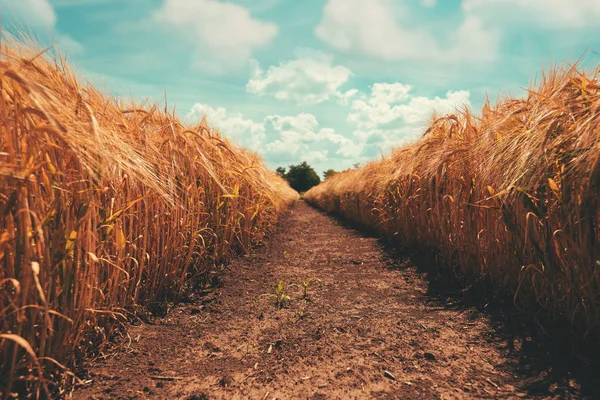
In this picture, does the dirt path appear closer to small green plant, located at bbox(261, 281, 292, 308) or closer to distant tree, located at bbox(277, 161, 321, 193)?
small green plant, located at bbox(261, 281, 292, 308)

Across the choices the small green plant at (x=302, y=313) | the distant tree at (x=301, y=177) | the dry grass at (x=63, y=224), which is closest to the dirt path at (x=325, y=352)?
the small green plant at (x=302, y=313)

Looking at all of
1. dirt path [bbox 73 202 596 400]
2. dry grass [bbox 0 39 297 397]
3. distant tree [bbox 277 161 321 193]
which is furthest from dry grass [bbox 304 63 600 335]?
distant tree [bbox 277 161 321 193]

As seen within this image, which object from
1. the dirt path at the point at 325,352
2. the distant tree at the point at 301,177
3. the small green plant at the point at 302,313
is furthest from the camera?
the distant tree at the point at 301,177

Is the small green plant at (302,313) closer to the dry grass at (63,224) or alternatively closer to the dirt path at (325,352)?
the dirt path at (325,352)

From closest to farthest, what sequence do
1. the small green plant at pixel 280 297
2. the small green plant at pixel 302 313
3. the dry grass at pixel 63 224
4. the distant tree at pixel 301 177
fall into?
the dry grass at pixel 63 224
the small green plant at pixel 302 313
the small green plant at pixel 280 297
the distant tree at pixel 301 177

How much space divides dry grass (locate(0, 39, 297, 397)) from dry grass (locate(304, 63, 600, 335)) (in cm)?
172

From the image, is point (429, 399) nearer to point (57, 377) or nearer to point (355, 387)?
point (355, 387)

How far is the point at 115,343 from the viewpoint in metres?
1.72

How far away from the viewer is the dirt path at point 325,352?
4.57ft

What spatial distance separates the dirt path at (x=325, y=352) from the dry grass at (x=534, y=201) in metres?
0.29

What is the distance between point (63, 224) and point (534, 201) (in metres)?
2.01

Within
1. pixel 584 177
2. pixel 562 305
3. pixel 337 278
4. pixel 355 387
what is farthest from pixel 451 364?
pixel 337 278

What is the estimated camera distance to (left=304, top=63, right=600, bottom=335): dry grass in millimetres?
A: 1440

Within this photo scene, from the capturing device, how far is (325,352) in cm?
170
